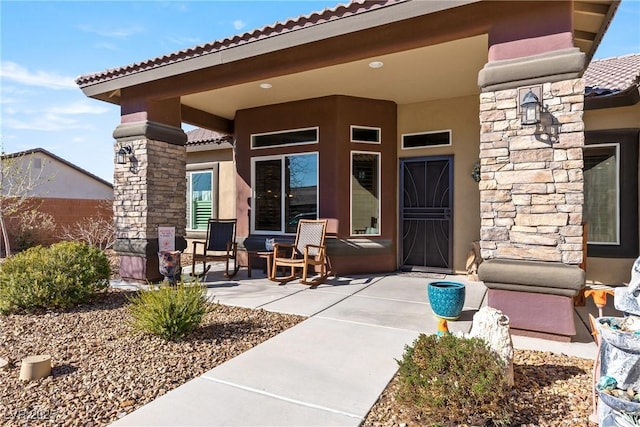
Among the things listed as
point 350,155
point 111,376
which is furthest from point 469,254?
point 111,376

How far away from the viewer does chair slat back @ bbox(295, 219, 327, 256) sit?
20.3ft

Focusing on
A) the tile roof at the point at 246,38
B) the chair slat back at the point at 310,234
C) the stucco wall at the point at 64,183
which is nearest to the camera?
the tile roof at the point at 246,38

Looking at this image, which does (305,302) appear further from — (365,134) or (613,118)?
(613,118)

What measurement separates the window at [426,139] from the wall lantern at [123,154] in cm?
490

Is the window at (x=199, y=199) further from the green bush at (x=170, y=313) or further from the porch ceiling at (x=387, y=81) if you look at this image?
the green bush at (x=170, y=313)

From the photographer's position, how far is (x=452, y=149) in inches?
260

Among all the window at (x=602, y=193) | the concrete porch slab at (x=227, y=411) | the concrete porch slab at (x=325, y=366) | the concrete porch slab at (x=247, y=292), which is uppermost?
the window at (x=602, y=193)

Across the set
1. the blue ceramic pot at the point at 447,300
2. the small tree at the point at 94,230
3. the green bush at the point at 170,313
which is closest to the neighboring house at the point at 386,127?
the blue ceramic pot at the point at 447,300

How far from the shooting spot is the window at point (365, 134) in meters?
6.74

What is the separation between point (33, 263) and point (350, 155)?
496 cm

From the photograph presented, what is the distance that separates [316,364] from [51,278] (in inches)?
139

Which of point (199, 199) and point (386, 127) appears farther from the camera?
point (199, 199)

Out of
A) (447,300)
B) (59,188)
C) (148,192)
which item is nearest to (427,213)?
(447,300)

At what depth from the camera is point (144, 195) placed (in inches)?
231
